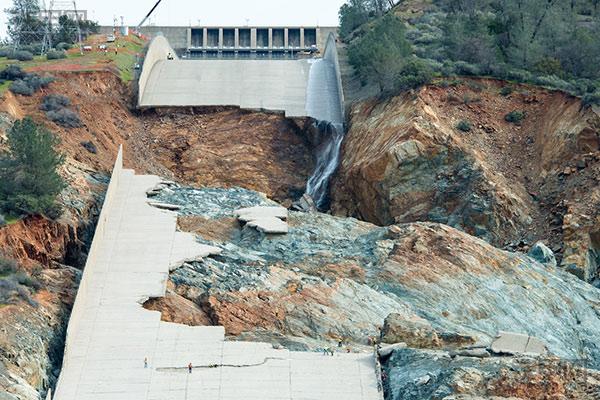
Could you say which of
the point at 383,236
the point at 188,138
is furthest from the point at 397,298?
the point at 188,138

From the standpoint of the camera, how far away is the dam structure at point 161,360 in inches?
1511

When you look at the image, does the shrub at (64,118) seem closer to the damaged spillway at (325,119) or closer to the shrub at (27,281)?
the damaged spillway at (325,119)

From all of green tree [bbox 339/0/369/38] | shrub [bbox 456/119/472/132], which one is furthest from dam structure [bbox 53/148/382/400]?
green tree [bbox 339/0/369/38]

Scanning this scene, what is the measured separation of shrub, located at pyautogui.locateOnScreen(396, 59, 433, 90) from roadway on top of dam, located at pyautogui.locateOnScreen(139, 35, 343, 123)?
4.85 m

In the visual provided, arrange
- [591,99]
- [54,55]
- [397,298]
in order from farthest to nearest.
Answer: [54,55] < [591,99] < [397,298]

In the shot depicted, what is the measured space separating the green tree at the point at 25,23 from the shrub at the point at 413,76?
2104 cm

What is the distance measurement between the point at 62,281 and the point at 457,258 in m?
13.5

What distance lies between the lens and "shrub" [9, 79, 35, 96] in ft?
201

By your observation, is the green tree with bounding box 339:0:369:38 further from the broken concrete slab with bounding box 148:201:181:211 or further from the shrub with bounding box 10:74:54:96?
the broken concrete slab with bounding box 148:201:181:211

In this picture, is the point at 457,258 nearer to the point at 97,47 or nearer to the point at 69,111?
the point at 69,111

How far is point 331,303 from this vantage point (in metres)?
44.3

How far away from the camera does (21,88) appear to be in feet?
201

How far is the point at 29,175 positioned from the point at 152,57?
28.8 m

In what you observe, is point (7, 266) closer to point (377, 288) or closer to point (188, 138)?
→ point (377, 288)
